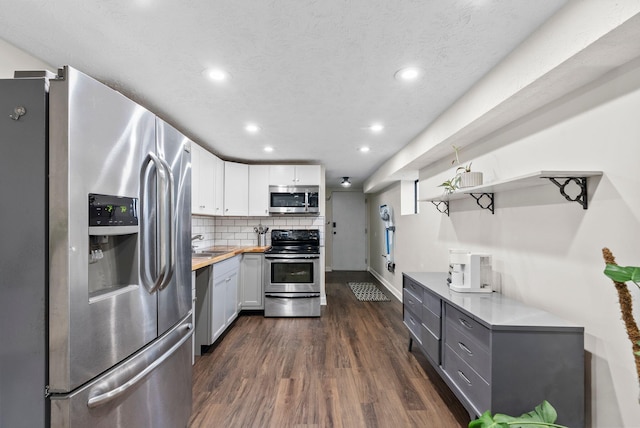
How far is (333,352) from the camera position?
9.29ft

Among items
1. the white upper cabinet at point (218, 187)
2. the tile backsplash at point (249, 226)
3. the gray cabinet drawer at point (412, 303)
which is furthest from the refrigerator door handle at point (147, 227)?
the tile backsplash at point (249, 226)

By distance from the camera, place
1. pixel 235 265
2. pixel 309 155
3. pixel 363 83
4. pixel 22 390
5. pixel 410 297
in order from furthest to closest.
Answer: pixel 309 155, pixel 235 265, pixel 410 297, pixel 363 83, pixel 22 390

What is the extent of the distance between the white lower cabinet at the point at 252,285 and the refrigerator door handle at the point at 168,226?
252 cm

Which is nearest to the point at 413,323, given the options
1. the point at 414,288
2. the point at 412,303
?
the point at 412,303

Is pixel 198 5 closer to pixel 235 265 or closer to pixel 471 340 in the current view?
pixel 471 340

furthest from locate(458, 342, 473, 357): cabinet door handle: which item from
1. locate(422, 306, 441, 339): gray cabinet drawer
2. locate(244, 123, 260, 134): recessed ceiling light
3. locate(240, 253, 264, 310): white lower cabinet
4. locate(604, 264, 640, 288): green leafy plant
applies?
locate(240, 253, 264, 310): white lower cabinet

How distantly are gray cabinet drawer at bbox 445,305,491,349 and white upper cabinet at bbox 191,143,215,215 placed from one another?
8.89 ft

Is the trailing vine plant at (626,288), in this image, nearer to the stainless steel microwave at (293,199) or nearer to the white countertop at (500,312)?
the white countertop at (500,312)

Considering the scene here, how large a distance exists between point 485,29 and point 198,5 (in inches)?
53.9

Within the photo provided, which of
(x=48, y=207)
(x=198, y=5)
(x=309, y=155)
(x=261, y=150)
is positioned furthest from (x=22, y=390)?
(x=309, y=155)

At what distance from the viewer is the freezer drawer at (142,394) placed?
0.97 metres

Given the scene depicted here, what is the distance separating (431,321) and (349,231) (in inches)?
210

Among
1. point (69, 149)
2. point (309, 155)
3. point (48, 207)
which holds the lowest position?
point (48, 207)

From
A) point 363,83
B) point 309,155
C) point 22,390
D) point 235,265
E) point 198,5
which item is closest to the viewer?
point 22,390
